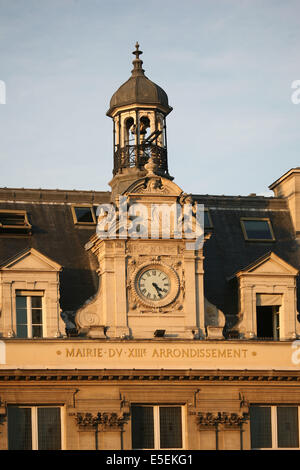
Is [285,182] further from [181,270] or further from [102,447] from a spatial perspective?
[102,447]

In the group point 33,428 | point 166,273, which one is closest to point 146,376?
point 166,273

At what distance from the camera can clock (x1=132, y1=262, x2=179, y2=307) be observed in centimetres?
8350

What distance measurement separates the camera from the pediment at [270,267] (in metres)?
85.2

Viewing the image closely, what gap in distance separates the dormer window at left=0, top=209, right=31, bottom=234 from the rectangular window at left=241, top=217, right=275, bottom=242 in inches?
472

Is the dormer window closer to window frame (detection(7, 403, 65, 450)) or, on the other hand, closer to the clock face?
the clock face

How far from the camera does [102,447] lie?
265ft

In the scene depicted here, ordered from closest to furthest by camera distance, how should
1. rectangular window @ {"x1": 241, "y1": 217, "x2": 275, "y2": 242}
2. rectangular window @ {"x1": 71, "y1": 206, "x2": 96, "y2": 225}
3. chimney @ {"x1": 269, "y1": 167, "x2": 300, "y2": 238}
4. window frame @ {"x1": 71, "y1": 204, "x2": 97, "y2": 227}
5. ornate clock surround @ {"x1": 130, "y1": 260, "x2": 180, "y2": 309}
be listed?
ornate clock surround @ {"x1": 130, "y1": 260, "x2": 180, "y2": 309}, window frame @ {"x1": 71, "y1": 204, "x2": 97, "y2": 227}, rectangular window @ {"x1": 71, "y1": 206, "x2": 96, "y2": 225}, rectangular window @ {"x1": 241, "y1": 217, "x2": 275, "y2": 242}, chimney @ {"x1": 269, "y1": 167, "x2": 300, "y2": 238}

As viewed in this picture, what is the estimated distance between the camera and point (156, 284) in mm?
83875

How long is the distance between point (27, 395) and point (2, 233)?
10037 mm

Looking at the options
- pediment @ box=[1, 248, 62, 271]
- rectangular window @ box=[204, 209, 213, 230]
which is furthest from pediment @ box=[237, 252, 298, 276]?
pediment @ box=[1, 248, 62, 271]

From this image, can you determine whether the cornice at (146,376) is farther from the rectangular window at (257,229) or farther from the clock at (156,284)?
the rectangular window at (257,229)

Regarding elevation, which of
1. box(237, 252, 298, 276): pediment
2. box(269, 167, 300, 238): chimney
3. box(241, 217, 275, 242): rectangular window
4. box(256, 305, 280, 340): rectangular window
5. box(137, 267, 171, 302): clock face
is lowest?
box(256, 305, 280, 340): rectangular window

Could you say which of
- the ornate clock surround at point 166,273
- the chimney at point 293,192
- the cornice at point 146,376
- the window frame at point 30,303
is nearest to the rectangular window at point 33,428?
the cornice at point 146,376

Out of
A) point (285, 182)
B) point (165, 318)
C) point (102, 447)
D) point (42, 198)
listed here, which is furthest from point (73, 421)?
point (285, 182)
